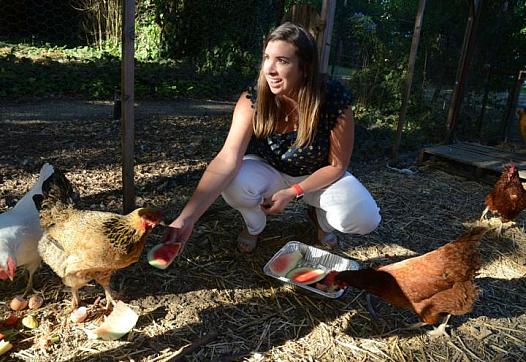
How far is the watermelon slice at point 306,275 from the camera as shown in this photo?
2.43 m

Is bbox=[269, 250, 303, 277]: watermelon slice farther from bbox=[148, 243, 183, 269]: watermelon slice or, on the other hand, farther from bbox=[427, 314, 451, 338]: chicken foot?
bbox=[427, 314, 451, 338]: chicken foot

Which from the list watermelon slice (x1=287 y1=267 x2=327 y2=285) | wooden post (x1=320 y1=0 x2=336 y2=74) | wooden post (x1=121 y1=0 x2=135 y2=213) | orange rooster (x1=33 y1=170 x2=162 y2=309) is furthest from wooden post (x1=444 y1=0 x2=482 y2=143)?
orange rooster (x1=33 y1=170 x2=162 y2=309)

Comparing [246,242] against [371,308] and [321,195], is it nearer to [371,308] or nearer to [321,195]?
[321,195]

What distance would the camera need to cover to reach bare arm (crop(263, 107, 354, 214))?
245 centimetres

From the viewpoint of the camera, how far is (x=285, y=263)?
8.59ft

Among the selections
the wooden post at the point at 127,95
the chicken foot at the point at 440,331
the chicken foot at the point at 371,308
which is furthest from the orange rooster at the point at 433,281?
the wooden post at the point at 127,95

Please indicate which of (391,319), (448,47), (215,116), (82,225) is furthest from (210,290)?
(448,47)

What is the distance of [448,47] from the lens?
7398 mm

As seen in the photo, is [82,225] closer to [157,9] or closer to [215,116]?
[215,116]

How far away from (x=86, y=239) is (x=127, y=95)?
0.91 m

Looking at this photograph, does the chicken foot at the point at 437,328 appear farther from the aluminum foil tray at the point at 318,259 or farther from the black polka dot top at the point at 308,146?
the black polka dot top at the point at 308,146

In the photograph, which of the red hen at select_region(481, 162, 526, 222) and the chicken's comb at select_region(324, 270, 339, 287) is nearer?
the chicken's comb at select_region(324, 270, 339, 287)

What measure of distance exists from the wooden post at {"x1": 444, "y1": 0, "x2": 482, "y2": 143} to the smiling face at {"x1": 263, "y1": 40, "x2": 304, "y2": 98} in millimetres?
4211

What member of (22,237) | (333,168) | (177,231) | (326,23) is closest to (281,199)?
(333,168)
